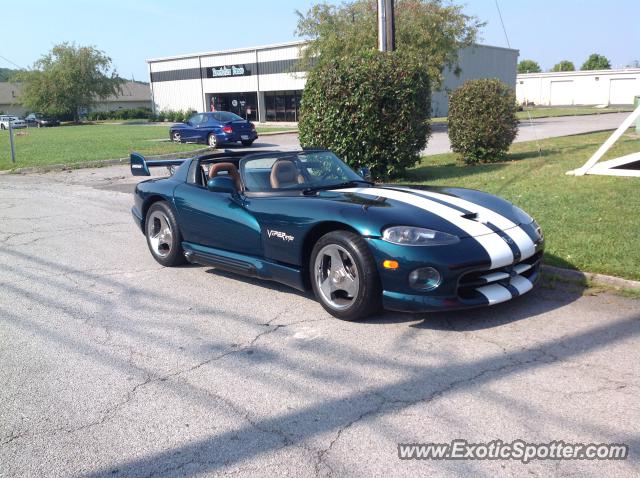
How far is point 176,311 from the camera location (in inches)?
201

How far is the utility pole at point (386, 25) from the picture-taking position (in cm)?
1134

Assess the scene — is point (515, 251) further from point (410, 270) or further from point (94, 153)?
point (94, 153)

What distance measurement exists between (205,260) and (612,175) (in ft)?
24.6

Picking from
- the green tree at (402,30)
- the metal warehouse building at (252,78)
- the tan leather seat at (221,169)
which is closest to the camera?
the tan leather seat at (221,169)

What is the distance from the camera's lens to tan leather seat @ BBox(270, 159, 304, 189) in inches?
219

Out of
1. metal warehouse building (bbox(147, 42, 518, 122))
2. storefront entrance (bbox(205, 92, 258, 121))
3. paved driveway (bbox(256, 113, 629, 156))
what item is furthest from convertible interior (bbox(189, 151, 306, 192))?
storefront entrance (bbox(205, 92, 258, 121))

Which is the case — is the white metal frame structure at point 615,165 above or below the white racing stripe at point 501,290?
above

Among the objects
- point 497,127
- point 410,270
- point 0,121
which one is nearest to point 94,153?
point 497,127

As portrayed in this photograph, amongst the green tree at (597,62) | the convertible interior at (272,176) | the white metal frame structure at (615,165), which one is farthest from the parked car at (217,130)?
the green tree at (597,62)

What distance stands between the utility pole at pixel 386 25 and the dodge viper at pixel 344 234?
632 cm

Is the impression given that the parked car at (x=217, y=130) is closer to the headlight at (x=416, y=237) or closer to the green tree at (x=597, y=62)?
the headlight at (x=416, y=237)

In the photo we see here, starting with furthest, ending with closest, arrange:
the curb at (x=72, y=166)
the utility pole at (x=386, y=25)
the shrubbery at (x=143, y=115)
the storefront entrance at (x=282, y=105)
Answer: the shrubbery at (x=143, y=115)
the storefront entrance at (x=282, y=105)
the curb at (x=72, y=166)
the utility pole at (x=386, y=25)

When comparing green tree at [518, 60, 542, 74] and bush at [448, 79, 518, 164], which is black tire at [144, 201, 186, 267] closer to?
bush at [448, 79, 518, 164]

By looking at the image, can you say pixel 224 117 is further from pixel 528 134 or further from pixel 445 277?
pixel 445 277
